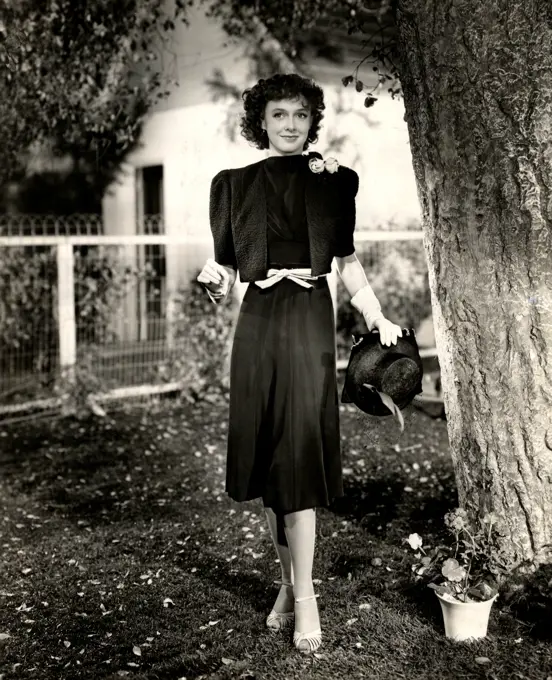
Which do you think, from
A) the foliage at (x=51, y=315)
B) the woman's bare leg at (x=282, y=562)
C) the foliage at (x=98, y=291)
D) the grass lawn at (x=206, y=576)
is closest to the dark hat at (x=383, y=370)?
the grass lawn at (x=206, y=576)

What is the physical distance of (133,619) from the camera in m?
3.84

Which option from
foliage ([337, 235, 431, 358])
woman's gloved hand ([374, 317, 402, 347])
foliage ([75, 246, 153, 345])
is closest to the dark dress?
woman's gloved hand ([374, 317, 402, 347])

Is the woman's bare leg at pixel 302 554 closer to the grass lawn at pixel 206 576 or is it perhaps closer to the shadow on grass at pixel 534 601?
the grass lawn at pixel 206 576

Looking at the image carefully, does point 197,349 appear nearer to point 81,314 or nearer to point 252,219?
point 81,314

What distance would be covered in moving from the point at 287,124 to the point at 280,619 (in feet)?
6.58

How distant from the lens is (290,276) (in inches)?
131

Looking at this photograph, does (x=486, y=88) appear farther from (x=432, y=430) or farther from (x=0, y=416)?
(x=0, y=416)

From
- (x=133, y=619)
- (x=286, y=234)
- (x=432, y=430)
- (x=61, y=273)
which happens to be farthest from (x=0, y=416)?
(x=286, y=234)

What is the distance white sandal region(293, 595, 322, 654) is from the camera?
3.38 meters

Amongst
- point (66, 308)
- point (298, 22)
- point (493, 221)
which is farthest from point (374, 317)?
point (298, 22)

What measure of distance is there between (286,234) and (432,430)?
13.3 ft

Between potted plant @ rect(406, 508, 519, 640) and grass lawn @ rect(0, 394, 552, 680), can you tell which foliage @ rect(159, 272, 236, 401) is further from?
potted plant @ rect(406, 508, 519, 640)

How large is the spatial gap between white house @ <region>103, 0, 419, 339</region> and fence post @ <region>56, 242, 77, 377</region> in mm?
623

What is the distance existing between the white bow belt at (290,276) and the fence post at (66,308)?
15.5 feet
